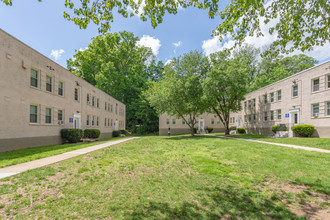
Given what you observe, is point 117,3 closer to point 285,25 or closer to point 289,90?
point 285,25

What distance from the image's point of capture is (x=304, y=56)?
4150 cm

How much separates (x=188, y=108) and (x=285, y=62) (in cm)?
3480

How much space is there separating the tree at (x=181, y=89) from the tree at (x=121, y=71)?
15.6 meters

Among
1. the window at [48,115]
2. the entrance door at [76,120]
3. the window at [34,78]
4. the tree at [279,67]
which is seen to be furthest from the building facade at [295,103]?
the window at [34,78]

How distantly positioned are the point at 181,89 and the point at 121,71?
81.5ft

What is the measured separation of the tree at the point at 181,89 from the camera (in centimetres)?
2331

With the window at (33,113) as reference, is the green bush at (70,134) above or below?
below

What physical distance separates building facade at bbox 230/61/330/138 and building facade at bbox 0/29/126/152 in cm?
2374

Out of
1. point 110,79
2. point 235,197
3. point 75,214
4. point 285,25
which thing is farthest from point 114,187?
point 110,79

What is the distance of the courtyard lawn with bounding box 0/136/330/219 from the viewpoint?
338 cm

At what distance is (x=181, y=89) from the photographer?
76.3 ft

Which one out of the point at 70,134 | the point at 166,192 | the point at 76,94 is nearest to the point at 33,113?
the point at 70,134

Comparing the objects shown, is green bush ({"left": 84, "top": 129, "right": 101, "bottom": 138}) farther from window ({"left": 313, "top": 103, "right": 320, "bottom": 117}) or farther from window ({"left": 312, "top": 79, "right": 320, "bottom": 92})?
window ({"left": 312, "top": 79, "right": 320, "bottom": 92})

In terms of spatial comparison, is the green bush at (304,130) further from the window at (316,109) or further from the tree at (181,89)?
the tree at (181,89)
